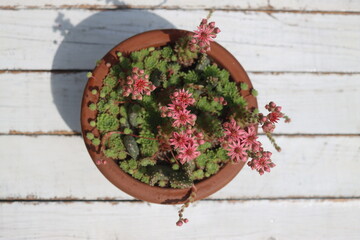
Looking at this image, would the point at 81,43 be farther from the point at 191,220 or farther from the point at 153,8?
the point at 191,220

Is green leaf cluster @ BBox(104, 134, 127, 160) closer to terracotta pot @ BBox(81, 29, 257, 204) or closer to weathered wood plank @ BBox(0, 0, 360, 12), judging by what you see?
terracotta pot @ BBox(81, 29, 257, 204)

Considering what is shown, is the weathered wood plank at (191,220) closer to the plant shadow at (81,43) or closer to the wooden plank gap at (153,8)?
the plant shadow at (81,43)

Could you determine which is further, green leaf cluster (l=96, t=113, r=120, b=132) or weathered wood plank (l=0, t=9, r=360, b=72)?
weathered wood plank (l=0, t=9, r=360, b=72)

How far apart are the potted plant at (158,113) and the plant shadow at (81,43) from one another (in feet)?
0.84

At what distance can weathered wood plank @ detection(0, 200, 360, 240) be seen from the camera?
1.28 meters

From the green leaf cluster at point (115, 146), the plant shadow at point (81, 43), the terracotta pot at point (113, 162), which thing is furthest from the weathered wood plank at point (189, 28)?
the green leaf cluster at point (115, 146)

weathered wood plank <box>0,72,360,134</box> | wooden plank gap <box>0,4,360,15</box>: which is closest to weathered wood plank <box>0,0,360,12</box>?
wooden plank gap <box>0,4,360,15</box>

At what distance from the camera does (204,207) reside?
1.32m

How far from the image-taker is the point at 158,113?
43.0 inches

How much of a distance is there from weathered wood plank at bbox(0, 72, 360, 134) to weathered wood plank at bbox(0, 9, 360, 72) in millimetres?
49

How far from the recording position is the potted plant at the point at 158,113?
1049mm

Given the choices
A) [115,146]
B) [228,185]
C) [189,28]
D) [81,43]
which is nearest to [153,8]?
Answer: [189,28]

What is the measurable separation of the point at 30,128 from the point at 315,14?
1262mm

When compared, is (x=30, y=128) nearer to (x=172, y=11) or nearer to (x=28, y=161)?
(x=28, y=161)
